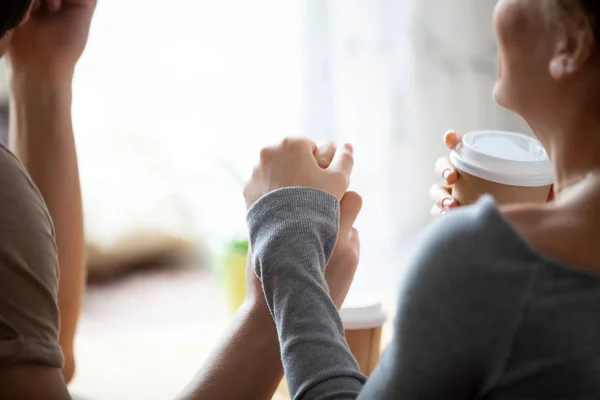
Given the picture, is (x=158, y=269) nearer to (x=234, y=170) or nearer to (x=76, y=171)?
(x=234, y=170)

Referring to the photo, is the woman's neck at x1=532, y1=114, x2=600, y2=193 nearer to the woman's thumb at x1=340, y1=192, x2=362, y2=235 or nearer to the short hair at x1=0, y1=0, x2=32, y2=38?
the woman's thumb at x1=340, y1=192, x2=362, y2=235

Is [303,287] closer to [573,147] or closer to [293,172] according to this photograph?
[293,172]

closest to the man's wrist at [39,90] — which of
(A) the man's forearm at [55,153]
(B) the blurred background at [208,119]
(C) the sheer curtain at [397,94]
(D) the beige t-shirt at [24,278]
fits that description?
(A) the man's forearm at [55,153]

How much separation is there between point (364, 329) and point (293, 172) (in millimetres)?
256

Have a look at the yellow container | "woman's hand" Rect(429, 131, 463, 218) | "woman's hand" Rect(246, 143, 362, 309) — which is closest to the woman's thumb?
"woman's hand" Rect(246, 143, 362, 309)

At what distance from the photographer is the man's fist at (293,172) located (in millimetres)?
734

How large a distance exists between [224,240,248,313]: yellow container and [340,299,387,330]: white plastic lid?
152 millimetres

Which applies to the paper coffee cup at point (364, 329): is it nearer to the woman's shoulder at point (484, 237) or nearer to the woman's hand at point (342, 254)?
the woman's hand at point (342, 254)

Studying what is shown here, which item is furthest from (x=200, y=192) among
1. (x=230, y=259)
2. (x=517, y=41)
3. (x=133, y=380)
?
(x=517, y=41)

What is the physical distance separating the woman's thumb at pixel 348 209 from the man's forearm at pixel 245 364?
12 cm

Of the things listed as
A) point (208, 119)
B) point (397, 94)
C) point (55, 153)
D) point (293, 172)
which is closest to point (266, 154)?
point (293, 172)

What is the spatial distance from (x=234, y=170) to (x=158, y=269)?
8.0 inches

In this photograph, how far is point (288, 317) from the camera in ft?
2.11

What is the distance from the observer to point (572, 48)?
529 millimetres
